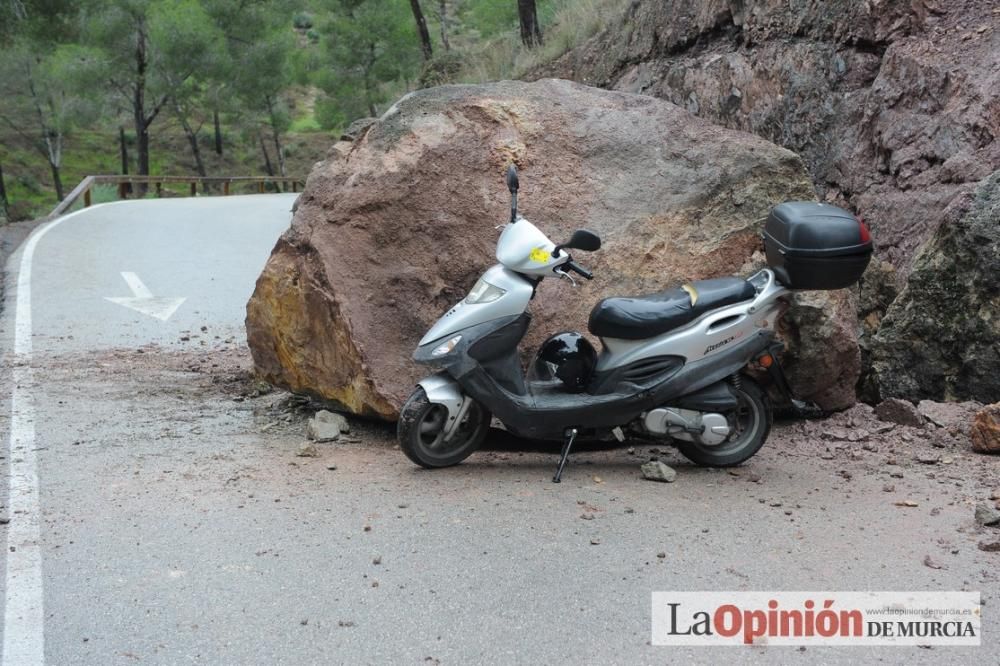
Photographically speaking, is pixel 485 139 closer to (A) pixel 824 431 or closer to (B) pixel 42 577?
(A) pixel 824 431

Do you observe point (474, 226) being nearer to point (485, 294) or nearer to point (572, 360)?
point (485, 294)

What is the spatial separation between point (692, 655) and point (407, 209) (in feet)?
13.2

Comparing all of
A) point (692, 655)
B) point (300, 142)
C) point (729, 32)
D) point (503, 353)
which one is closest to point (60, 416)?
point (503, 353)

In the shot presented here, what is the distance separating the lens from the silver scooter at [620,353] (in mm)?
5941

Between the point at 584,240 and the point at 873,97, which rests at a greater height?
the point at 873,97

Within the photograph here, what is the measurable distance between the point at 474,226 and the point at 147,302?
7159 millimetres

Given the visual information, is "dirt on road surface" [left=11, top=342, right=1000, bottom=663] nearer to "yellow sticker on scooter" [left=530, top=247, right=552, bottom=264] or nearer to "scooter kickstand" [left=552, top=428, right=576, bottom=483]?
"scooter kickstand" [left=552, top=428, right=576, bottom=483]

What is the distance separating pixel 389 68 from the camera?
150 feet

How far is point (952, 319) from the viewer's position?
7070mm

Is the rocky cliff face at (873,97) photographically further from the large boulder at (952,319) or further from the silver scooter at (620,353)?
the silver scooter at (620,353)

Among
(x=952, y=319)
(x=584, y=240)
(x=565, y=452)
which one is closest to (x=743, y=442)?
(x=565, y=452)

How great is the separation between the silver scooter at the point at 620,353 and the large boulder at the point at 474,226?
794 mm

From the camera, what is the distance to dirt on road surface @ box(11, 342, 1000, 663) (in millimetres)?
4059

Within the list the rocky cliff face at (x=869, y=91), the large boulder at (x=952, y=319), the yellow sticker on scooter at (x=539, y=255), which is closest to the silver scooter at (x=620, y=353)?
the yellow sticker on scooter at (x=539, y=255)
